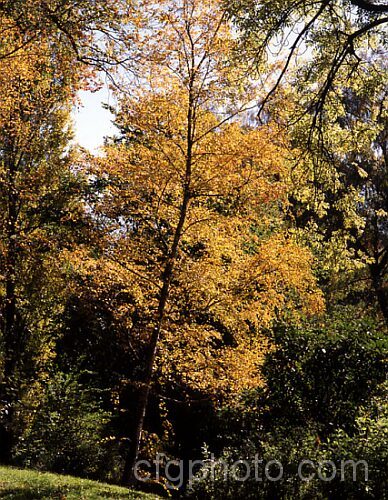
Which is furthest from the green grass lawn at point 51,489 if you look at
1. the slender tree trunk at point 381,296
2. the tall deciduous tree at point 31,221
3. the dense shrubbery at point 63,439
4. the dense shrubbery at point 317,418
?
the slender tree trunk at point 381,296

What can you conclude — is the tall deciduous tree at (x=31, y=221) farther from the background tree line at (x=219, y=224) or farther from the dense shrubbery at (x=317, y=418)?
the dense shrubbery at (x=317, y=418)

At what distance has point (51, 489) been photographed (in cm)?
725

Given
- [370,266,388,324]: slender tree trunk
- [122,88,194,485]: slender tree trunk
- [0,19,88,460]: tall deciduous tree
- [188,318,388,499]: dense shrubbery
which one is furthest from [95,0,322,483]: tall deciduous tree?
[370,266,388,324]: slender tree trunk

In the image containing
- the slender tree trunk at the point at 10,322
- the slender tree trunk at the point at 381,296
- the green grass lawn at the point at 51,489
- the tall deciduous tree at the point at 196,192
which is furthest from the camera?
the slender tree trunk at the point at 381,296

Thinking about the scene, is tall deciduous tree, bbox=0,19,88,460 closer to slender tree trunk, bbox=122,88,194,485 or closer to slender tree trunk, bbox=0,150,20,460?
slender tree trunk, bbox=0,150,20,460

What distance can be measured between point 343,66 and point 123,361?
9.28 meters

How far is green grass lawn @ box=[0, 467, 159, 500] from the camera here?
6.80 m

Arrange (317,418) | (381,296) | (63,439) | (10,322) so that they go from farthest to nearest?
1. (381,296)
2. (10,322)
3. (63,439)
4. (317,418)

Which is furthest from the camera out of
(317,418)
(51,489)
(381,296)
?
Answer: (381,296)

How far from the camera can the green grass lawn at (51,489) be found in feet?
22.3

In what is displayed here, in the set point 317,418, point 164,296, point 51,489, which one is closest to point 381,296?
point 317,418

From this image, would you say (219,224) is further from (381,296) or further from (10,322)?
(381,296)

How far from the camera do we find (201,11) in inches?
335

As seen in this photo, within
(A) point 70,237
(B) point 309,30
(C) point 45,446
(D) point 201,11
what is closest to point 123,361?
(C) point 45,446
